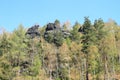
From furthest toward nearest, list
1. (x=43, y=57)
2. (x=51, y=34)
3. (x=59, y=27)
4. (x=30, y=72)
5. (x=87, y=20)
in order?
(x=59, y=27), (x=51, y=34), (x=43, y=57), (x=87, y=20), (x=30, y=72)

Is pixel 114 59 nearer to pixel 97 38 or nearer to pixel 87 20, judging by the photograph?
pixel 97 38

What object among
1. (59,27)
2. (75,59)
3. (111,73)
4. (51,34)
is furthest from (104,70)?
(59,27)

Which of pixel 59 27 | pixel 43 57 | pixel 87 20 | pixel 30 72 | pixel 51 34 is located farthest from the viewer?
pixel 59 27

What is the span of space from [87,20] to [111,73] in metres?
11.3

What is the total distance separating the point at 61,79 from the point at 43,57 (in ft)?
22.5

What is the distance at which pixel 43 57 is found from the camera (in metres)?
68.3

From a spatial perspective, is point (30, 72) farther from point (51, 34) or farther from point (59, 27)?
point (59, 27)

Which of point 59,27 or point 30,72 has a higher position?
point 59,27

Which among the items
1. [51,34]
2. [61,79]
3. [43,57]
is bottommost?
[61,79]

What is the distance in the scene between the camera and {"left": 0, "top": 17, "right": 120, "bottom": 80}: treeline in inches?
2298

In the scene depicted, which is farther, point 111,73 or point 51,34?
point 51,34

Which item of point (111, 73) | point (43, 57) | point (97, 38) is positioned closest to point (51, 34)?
point (43, 57)

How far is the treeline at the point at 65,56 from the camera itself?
Result: 58.4 metres

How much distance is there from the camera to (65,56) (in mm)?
65312
